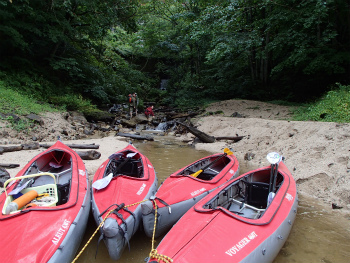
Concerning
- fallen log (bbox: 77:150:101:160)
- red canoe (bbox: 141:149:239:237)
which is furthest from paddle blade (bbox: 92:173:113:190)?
fallen log (bbox: 77:150:101:160)

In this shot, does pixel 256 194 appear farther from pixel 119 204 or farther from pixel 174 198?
pixel 119 204

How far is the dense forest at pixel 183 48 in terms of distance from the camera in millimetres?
11875

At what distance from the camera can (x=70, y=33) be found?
14.4 meters

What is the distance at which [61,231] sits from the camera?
292 centimetres

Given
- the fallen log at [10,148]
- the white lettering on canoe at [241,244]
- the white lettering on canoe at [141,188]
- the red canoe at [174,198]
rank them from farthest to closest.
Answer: the fallen log at [10,148] → the white lettering on canoe at [141,188] → the red canoe at [174,198] → the white lettering on canoe at [241,244]

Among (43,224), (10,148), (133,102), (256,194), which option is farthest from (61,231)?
(133,102)

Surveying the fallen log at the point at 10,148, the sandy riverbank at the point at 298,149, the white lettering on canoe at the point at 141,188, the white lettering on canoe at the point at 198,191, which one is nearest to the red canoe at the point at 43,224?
the white lettering on canoe at the point at 141,188

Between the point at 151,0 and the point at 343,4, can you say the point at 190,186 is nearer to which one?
the point at 343,4

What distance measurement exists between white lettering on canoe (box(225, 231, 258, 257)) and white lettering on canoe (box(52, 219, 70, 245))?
2.07 metres

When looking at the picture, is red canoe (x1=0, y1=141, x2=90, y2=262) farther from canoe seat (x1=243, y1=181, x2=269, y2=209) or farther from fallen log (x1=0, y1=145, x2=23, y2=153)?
fallen log (x1=0, y1=145, x2=23, y2=153)

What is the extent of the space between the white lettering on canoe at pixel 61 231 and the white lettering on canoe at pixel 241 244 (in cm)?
207

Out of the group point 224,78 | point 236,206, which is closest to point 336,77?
point 224,78

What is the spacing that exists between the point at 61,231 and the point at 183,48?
21.5 metres

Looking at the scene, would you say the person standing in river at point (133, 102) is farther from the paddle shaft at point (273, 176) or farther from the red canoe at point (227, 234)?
the red canoe at point (227, 234)
